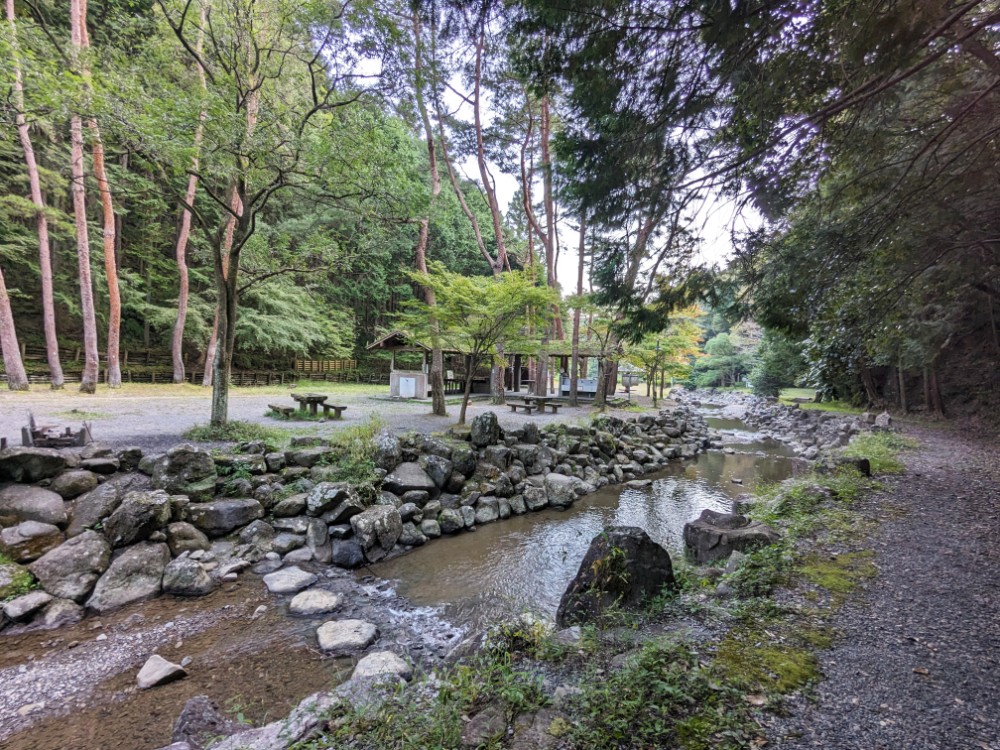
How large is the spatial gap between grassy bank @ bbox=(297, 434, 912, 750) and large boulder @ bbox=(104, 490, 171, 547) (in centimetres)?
343

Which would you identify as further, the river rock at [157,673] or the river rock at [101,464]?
the river rock at [101,464]

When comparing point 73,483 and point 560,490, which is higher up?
point 73,483

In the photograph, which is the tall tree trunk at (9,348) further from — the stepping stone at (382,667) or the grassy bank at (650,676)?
the grassy bank at (650,676)

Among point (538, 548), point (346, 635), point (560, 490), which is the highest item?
point (560, 490)

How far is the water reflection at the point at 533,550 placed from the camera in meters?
4.04

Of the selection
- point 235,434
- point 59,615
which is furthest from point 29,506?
point 235,434

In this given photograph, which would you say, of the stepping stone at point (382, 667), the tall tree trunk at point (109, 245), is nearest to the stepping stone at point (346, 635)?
the stepping stone at point (382, 667)

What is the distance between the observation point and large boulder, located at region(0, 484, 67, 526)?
389 cm

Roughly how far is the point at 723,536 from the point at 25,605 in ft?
20.5

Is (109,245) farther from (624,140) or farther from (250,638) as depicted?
(624,140)

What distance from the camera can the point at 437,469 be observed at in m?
6.28

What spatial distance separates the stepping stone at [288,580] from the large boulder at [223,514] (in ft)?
2.92

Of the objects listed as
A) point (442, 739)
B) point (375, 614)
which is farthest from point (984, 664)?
point (375, 614)

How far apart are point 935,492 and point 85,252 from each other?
1935 centimetres
